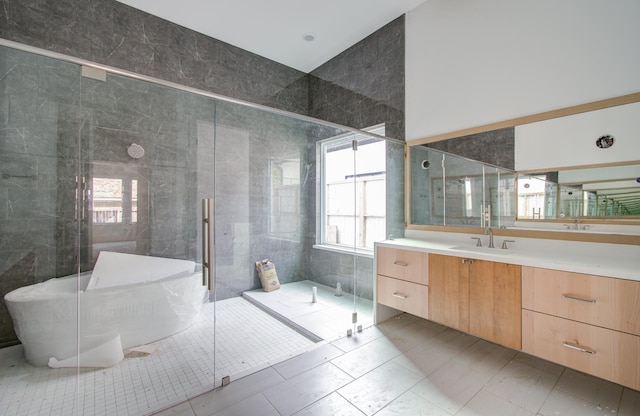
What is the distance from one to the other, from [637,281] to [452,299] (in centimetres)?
99

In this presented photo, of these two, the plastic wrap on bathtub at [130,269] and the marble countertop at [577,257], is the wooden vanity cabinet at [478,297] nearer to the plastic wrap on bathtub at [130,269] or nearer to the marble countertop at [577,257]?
the marble countertop at [577,257]

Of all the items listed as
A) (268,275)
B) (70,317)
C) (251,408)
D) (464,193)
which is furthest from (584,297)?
(70,317)

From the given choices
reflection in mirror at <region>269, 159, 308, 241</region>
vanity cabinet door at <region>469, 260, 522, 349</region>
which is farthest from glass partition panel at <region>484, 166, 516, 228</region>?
reflection in mirror at <region>269, 159, 308, 241</region>

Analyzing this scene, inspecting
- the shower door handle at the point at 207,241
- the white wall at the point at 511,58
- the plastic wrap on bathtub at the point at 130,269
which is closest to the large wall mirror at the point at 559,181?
the white wall at the point at 511,58

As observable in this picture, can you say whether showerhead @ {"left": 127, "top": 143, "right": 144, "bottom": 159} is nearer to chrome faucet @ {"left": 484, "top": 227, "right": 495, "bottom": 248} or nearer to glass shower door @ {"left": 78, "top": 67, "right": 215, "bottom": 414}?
glass shower door @ {"left": 78, "top": 67, "right": 215, "bottom": 414}

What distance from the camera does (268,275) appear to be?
3.00m

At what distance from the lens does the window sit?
3.00 m

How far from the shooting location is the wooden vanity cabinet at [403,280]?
7.54 feet

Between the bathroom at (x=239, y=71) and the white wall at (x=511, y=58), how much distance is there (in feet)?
0.70

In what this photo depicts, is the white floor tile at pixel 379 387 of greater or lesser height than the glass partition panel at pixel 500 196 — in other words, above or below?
below

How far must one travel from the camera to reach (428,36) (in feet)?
9.12

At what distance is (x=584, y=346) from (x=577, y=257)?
0.59 m

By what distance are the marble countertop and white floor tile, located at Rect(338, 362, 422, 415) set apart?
927 mm

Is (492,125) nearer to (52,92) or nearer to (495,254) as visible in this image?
(495,254)
